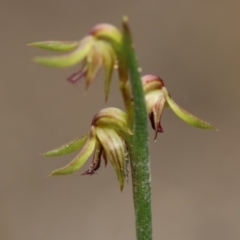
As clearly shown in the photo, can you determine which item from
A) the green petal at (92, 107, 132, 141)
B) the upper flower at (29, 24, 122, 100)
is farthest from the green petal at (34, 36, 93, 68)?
the green petal at (92, 107, 132, 141)

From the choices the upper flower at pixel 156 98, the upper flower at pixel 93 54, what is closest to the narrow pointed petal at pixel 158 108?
the upper flower at pixel 156 98

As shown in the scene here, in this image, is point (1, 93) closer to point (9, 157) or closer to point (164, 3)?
point (9, 157)

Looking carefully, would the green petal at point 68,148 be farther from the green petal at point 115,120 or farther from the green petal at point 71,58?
the green petal at point 71,58

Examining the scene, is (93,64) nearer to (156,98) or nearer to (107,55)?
(107,55)

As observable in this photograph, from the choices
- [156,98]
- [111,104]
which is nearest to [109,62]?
[156,98]

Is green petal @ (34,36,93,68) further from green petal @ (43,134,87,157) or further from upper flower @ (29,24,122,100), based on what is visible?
green petal @ (43,134,87,157)
